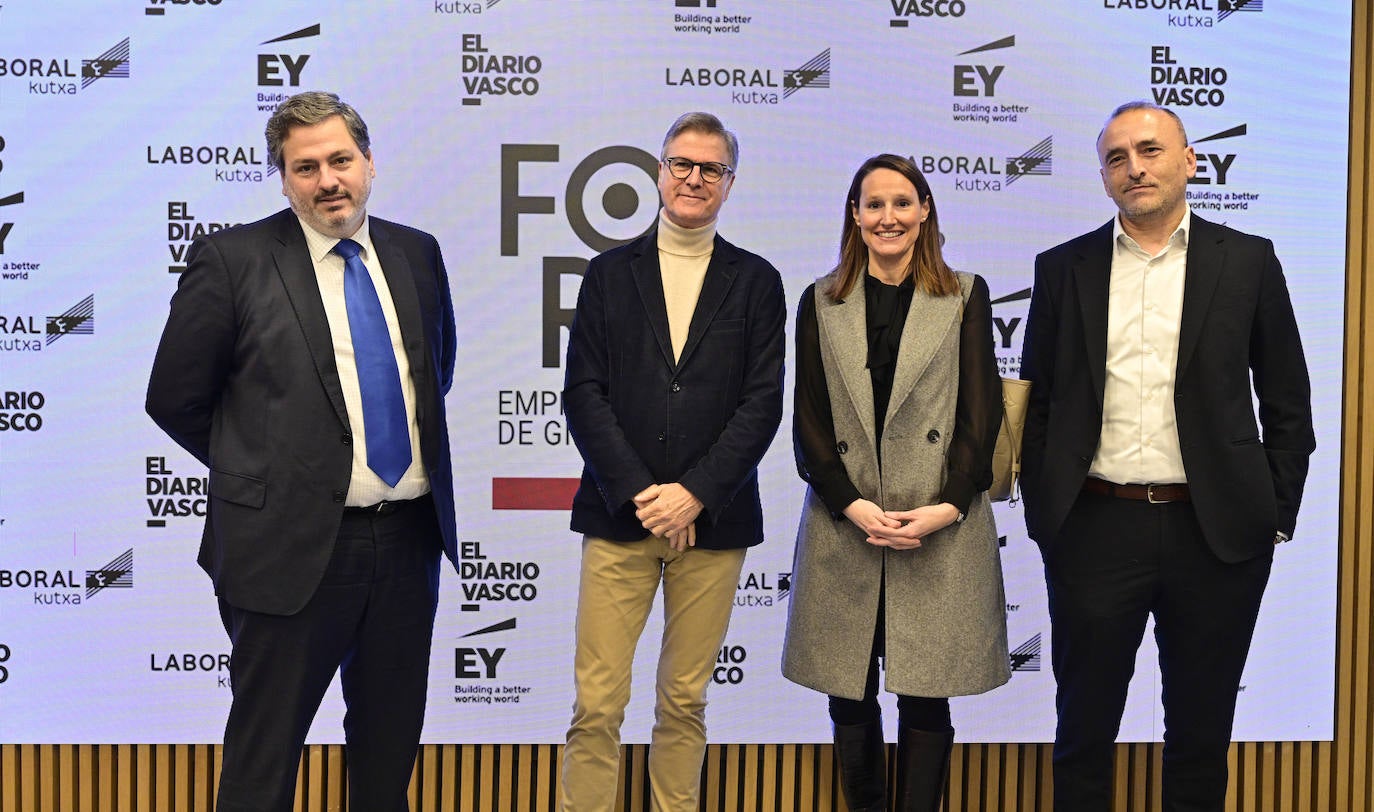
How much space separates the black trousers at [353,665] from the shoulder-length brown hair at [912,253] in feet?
3.90

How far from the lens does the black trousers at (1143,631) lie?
2693mm

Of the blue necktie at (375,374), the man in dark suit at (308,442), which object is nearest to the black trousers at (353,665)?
the man in dark suit at (308,442)

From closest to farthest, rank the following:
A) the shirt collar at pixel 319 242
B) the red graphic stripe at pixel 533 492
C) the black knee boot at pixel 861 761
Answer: the shirt collar at pixel 319 242, the black knee boot at pixel 861 761, the red graphic stripe at pixel 533 492

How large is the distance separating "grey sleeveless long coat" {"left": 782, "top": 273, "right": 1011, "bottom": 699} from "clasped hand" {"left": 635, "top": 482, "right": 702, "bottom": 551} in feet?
1.25

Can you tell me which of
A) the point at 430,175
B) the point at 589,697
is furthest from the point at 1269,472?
the point at 430,175

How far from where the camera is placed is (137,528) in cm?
356

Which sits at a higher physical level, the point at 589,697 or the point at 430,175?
the point at 430,175

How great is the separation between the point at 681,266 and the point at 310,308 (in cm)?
94

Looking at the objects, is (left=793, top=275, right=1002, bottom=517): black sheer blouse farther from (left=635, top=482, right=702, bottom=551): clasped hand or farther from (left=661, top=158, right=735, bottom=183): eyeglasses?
(left=661, top=158, right=735, bottom=183): eyeglasses

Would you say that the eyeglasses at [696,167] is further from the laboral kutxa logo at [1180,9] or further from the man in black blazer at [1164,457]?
the laboral kutxa logo at [1180,9]

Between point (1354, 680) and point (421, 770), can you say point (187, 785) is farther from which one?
point (1354, 680)

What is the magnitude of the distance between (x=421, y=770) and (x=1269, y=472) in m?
2.73

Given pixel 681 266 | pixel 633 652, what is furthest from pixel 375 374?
pixel 633 652

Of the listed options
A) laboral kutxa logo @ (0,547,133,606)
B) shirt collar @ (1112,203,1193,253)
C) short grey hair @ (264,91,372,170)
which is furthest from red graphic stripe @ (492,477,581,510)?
shirt collar @ (1112,203,1193,253)
